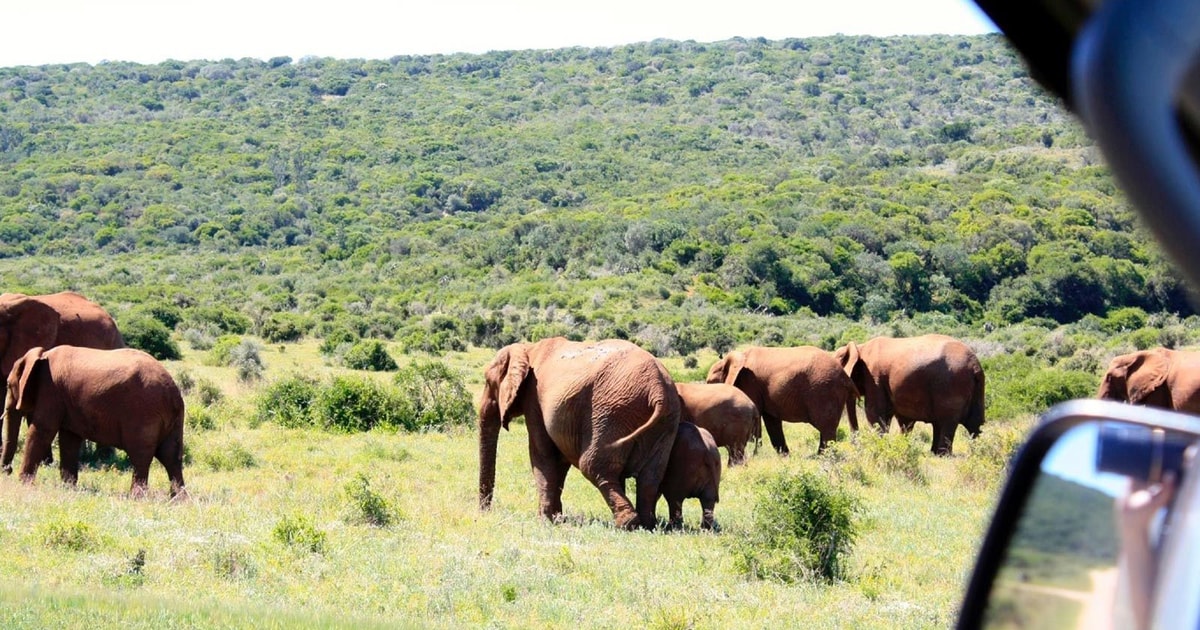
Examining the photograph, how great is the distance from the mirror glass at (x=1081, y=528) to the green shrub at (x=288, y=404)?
59.8 feet

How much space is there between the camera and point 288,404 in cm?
1995

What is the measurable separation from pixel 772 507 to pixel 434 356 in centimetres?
2488

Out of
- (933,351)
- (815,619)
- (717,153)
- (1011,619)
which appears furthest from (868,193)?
(1011,619)

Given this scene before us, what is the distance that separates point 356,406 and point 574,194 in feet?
271

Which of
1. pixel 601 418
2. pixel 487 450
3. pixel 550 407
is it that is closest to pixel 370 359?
pixel 487 450

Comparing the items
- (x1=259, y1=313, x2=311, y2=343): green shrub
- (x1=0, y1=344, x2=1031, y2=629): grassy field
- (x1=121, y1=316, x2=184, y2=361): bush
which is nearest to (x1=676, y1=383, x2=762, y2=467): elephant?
(x1=0, y1=344, x2=1031, y2=629): grassy field

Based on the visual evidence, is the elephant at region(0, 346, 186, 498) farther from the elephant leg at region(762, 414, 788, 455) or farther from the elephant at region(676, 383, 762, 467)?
the elephant leg at region(762, 414, 788, 455)

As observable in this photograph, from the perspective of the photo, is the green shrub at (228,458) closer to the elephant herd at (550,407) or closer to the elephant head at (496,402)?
the elephant herd at (550,407)

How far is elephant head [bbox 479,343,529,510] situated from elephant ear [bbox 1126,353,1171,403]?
786 cm

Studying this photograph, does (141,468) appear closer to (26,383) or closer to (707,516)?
(26,383)

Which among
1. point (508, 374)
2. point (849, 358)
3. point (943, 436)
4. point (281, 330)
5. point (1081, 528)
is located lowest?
point (281, 330)

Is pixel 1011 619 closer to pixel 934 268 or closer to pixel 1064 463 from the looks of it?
pixel 1064 463

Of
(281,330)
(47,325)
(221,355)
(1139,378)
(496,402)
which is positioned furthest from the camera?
(281,330)

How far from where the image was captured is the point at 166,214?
293 ft
